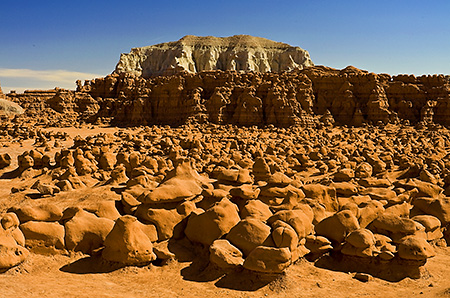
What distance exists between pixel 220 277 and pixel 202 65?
52.6 m

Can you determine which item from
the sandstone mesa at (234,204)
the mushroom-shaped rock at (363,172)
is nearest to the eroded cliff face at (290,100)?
the sandstone mesa at (234,204)

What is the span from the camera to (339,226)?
6191mm

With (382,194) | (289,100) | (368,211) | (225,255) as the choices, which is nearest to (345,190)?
(382,194)

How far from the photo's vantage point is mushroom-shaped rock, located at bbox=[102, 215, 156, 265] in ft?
17.3

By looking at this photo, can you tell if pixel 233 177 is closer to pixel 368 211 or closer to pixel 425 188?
pixel 368 211

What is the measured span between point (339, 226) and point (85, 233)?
3.98 m

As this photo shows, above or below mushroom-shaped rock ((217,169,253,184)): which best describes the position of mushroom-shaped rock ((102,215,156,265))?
below

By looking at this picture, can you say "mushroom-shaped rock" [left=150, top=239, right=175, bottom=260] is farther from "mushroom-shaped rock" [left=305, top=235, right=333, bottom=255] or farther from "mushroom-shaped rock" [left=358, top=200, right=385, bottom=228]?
"mushroom-shaped rock" [left=358, top=200, right=385, bottom=228]

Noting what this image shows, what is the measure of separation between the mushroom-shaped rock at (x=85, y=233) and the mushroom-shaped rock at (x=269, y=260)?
223 centimetres

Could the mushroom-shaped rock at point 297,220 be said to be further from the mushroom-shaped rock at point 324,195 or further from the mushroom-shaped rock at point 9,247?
the mushroom-shaped rock at point 9,247

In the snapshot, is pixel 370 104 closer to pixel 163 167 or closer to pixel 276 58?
pixel 163 167

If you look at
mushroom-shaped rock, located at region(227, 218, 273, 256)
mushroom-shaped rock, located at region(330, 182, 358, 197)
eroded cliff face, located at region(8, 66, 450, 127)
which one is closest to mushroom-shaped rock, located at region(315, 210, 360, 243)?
mushroom-shaped rock, located at region(227, 218, 273, 256)

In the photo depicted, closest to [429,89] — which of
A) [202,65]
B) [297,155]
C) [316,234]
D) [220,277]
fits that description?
[297,155]

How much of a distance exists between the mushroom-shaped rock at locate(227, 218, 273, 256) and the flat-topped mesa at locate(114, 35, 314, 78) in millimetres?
49346
